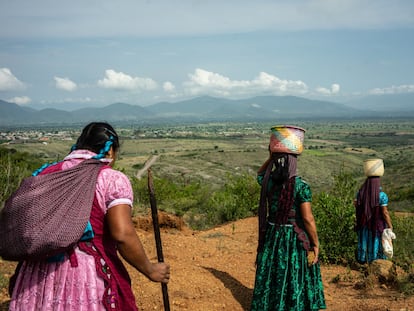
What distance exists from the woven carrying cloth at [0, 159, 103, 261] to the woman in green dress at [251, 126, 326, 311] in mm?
2153

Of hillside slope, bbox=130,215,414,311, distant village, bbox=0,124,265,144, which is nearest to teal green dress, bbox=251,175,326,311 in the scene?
hillside slope, bbox=130,215,414,311

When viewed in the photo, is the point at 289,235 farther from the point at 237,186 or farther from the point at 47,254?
the point at 237,186

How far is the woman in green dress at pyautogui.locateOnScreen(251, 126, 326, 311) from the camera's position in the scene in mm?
3699

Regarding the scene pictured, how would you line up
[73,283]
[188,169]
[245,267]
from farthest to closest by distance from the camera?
1. [188,169]
2. [245,267]
3. [73,283]

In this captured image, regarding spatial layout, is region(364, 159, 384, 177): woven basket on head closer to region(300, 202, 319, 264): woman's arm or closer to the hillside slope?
the hillside slope

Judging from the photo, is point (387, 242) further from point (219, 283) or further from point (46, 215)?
point (46, 215)

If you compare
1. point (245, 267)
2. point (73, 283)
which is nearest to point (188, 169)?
point (245, 267)

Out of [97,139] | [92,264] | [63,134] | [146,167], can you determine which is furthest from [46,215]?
[63,134]

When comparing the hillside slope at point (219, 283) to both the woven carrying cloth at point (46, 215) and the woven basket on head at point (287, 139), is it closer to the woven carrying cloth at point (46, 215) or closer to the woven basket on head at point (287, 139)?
the woven basket on head at point (287, 139)

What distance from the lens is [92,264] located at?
83.2 inches

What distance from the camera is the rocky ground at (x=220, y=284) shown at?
4562mm

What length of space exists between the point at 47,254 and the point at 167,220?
7.53 meters

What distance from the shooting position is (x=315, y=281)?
384 centimetres

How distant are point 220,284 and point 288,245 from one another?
5.43 ft
